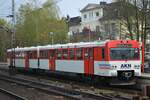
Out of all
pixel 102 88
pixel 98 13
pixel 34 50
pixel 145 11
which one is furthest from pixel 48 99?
pixel 98 13

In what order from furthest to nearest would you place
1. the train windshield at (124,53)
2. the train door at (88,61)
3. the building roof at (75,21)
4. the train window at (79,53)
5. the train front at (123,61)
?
the building roof at (75,21)
the train window at (79,53)
the train door at (88,61)
the train windshield at (124,53)
the train front at (123,61)

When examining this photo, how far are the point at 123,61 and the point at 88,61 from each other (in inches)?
112

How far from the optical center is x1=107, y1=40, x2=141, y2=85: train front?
26219mm

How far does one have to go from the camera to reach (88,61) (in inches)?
1122

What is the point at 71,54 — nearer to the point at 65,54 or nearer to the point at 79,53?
the point at 65,54

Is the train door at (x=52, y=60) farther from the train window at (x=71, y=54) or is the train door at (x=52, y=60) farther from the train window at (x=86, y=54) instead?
the train window at (x=86, y=54)

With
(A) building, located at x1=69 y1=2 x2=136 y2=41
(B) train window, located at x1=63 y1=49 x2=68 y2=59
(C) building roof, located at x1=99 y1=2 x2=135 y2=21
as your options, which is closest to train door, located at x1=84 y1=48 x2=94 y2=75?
(B) train window, located at x1=63 y1=49 x2=68 y2=59

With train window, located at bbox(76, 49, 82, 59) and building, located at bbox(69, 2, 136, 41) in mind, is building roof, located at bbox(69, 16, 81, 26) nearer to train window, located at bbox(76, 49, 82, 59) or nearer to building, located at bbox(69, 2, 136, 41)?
building, located at bbox(69, 2, 136, 41)

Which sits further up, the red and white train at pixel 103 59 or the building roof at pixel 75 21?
the building roof at pixel 75 21

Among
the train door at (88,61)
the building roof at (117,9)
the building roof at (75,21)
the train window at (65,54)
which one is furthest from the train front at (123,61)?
the building roof at (75,21)

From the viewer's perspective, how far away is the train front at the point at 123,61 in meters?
26.2

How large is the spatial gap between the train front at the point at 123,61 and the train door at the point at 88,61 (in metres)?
2.01

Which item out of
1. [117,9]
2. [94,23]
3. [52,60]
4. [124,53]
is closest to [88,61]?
[124,53]

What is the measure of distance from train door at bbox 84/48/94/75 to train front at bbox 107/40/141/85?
2008mm
